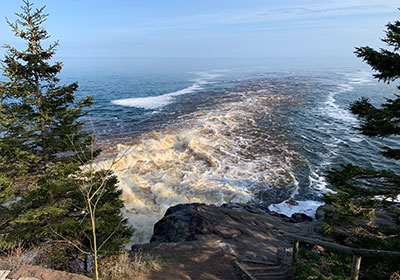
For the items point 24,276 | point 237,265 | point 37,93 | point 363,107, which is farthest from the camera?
point 37,93

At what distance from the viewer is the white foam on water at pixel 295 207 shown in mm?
14969

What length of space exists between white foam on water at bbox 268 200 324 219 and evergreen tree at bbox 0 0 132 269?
9469 mm

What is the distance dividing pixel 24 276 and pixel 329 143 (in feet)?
86.5

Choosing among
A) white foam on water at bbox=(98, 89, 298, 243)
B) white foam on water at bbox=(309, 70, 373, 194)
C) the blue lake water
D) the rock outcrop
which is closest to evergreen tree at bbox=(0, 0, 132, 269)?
the rock outcrop

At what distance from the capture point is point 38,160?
861 centimetres

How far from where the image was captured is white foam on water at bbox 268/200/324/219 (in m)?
15.0

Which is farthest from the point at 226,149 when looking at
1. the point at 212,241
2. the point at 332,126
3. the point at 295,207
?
the point at 332,126

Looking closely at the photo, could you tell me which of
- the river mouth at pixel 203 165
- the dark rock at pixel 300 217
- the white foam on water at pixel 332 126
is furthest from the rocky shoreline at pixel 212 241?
the white foam on water at pixel 332 126

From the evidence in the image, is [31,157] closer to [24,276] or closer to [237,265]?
[24,276]

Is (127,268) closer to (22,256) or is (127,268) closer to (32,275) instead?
(32,275)

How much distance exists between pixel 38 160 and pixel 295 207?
13456 mm

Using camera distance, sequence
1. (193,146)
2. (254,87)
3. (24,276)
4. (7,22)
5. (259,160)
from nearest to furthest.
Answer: (24,276), (7,22), (259,160), (193,146), (254,87)

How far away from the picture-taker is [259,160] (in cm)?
2133

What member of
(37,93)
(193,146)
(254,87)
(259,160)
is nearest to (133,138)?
(193,146)
